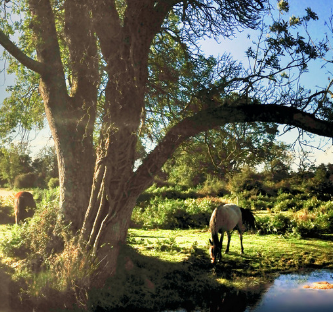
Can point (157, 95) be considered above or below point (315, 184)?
above

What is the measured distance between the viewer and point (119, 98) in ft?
28.6

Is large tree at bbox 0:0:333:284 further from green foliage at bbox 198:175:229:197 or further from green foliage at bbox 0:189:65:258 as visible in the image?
green foliage at bbox 198:175:229:197

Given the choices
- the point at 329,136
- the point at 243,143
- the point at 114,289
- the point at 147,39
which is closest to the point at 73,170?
the point at 114,289

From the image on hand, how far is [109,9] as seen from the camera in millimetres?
9312

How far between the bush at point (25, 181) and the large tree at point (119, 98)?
89.8 ft

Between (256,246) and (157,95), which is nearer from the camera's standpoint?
(157,95)

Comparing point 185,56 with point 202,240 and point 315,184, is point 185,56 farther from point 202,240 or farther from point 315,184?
point 315,184

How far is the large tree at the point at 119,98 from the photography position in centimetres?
847

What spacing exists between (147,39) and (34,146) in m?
4.85

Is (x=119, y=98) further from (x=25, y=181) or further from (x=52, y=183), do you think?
(x=25, y=181)

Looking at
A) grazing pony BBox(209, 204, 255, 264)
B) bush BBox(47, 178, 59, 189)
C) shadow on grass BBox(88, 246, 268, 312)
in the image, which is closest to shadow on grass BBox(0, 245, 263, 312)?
shadow on grass BBox(88, 246, 268, 312)

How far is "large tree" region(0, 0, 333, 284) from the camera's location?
8.47 meters

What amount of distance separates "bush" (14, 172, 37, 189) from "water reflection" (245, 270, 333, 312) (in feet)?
103

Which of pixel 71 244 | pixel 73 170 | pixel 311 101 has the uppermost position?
pixel 311 101
